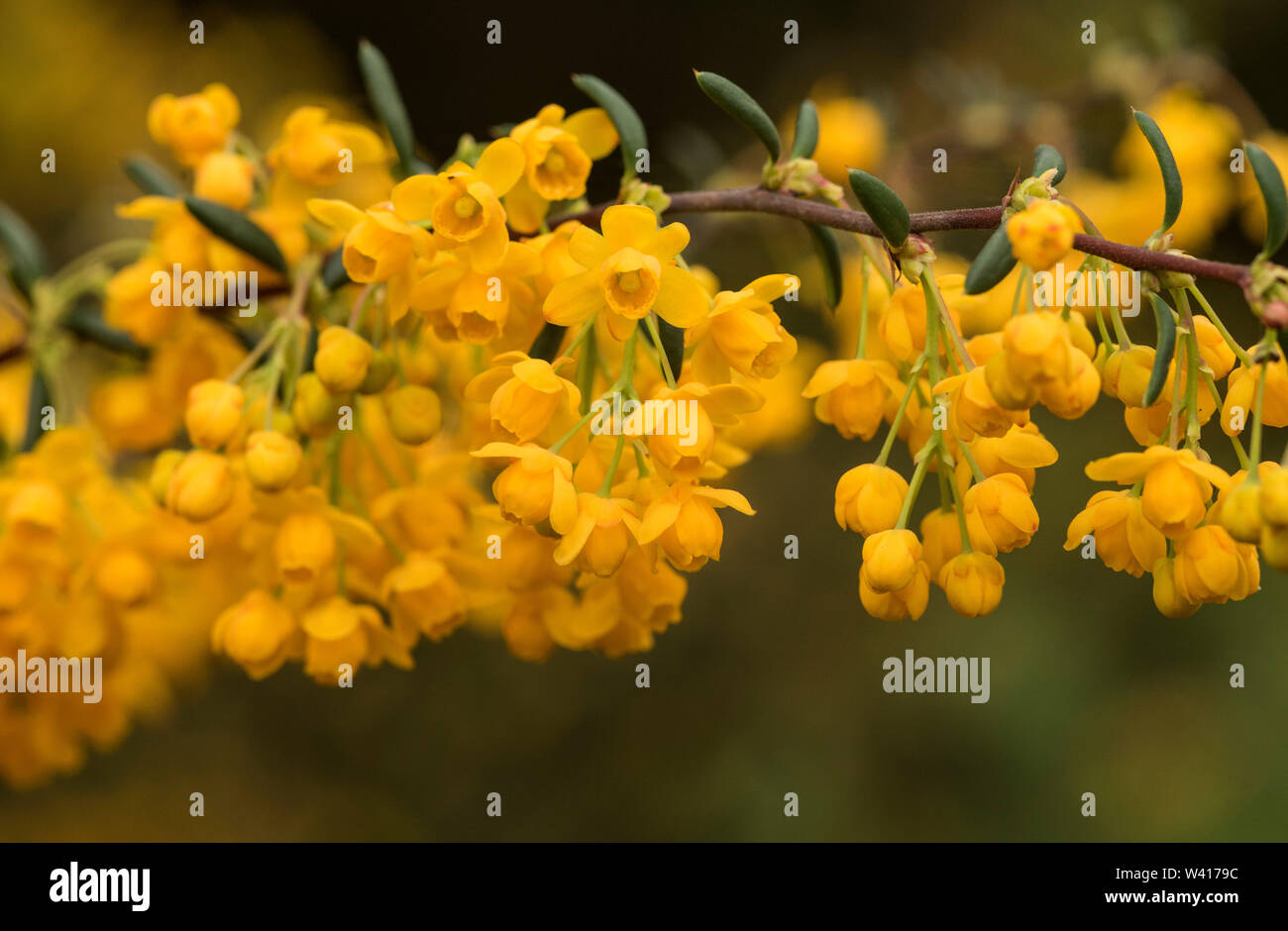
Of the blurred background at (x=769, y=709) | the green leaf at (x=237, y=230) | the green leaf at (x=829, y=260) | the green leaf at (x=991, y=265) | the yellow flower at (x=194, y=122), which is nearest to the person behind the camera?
the green leaf at (x=991, y=265)

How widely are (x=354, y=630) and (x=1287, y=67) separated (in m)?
4.80

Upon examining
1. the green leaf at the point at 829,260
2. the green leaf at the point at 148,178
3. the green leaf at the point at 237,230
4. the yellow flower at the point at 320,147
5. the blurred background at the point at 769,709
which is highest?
the green leaf at the point at 148,178

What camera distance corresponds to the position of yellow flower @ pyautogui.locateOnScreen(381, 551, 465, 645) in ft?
5.22

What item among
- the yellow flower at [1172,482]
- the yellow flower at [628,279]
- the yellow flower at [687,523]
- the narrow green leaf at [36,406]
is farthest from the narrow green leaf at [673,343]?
the narrow green leaf at [36,406]

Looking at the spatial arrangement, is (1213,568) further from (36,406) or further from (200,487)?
(36,406)

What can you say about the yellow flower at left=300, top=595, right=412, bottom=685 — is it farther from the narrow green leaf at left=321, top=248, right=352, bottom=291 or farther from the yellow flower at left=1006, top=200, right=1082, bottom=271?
the yellow flower at left=1006, top=200, right=1082, bottom=271

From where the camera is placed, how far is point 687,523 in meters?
1.26

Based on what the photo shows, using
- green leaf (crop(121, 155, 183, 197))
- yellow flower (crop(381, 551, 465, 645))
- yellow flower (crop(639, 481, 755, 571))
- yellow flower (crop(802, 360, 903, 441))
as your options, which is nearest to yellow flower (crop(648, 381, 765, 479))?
yellow flower (crop(639, 481, 755, 571))

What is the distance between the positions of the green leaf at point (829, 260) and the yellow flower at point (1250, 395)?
52 cm

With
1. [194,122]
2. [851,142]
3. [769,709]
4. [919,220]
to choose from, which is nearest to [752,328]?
[919,220]

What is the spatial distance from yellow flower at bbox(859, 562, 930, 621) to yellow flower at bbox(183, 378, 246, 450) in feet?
2.85

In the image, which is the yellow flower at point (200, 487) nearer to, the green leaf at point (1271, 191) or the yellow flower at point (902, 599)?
the yellow flower at point (902, 599)

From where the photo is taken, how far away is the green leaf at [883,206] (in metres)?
1.20

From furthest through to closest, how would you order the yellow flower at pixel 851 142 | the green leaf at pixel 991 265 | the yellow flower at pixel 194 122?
the yellow flower at pixel 851 142
the yellow flower at pixel 194 122
the green leaf at pixel 991 265
